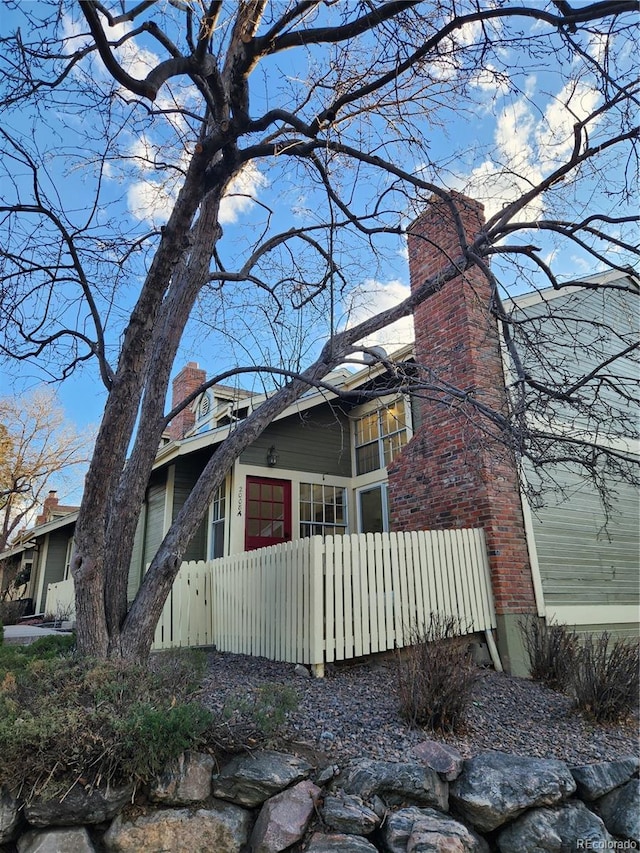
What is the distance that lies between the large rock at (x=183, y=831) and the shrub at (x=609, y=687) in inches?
116

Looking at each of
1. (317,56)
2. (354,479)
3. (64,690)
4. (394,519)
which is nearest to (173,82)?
(317,56)

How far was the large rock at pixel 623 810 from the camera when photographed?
352cm

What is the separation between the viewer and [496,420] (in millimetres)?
4805

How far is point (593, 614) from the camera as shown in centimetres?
702

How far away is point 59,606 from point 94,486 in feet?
31.8

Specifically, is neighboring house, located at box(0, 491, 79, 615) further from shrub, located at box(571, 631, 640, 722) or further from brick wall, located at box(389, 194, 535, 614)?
shrub, located at box(571, 631, 640, 722)

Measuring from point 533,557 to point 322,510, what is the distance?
4.50 metres

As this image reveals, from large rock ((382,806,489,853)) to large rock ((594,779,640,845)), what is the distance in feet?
3.04

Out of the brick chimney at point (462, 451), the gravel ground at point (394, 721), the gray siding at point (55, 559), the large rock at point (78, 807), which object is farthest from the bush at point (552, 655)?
the gray siding at point (55, 559)

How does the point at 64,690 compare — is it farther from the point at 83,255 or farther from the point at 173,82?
the point at 173,82

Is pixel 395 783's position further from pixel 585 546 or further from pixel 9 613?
pixel 9 613

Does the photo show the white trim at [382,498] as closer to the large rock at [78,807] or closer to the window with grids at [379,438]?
the window with grids at [379,438]

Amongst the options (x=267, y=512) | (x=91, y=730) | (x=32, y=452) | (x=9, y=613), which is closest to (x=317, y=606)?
(x=91, y=730)

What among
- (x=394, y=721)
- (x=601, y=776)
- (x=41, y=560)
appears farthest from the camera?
(x=41, y=560)
